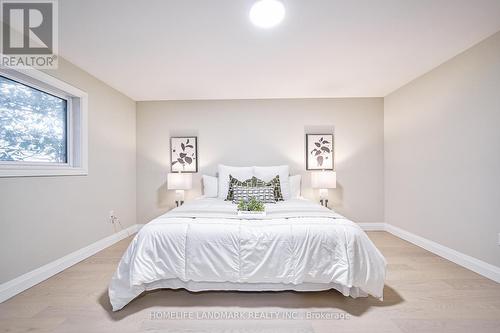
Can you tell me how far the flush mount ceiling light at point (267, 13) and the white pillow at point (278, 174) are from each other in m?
2.10

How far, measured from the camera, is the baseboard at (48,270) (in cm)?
206

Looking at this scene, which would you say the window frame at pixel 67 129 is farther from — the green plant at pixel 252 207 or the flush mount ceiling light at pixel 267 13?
the flush mount ceiling light at pixel 267 13

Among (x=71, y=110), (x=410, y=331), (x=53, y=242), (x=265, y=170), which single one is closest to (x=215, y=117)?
(x=265, y=170)

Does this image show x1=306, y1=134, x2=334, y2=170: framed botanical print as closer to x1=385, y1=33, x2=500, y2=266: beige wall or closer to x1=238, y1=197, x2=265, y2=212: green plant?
x1=385, y1=33, x2=500, y2=266: beige wall

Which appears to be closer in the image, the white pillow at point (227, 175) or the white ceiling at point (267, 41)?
the white ceiling at point (267, 41)

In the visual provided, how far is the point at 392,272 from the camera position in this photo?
2533 millimetres

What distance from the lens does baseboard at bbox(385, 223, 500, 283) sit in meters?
2.35

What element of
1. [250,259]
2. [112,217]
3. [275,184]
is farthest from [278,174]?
[112,217]

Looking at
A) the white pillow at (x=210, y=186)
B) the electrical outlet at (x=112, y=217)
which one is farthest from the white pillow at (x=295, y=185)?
the electrical outlet at (x=112, y=217)

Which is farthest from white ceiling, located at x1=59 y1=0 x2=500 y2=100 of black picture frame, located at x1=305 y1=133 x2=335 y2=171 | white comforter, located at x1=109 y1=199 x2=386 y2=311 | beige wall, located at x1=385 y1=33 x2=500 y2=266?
white comforter, located at x1=109 y1=199 x2=386 y2=311

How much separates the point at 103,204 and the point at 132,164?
38.9 inches

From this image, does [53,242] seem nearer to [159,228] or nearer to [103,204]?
[103,204]

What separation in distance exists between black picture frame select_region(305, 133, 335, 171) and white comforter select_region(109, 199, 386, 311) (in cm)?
227

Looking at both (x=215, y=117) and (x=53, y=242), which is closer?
(x=53, y=242)
